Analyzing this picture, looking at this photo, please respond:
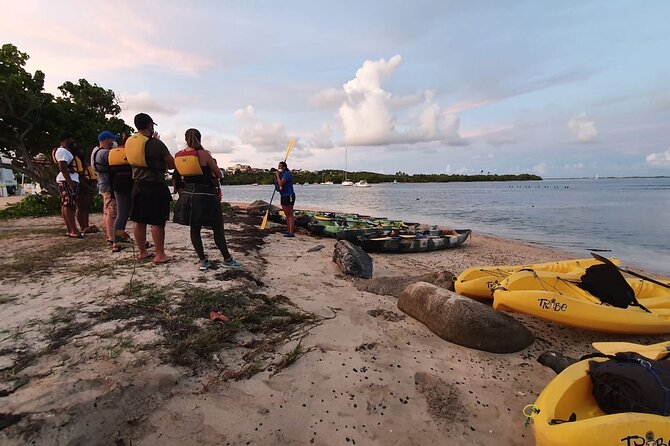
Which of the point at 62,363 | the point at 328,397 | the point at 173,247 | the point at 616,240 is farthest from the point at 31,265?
the point at 616,240

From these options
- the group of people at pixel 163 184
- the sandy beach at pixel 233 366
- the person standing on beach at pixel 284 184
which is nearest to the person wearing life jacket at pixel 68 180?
the group of people at pixel 163 184

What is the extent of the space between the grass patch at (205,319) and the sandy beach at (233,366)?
0.02m

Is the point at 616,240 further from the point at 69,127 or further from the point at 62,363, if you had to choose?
the point at 69,127

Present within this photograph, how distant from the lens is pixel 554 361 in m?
3.53

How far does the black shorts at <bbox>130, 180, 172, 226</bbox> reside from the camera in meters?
4.81

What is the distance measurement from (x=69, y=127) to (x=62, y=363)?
1207 centimetres

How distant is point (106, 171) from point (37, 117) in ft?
23.3

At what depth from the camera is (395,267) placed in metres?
8.08

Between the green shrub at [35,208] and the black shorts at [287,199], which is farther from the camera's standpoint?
the green shrub at [35,208]

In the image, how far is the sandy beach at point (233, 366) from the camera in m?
2.17

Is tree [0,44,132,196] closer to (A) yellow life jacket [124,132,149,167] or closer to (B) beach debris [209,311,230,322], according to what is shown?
Answer: (A) yellow life jacket [124,132,149,167]

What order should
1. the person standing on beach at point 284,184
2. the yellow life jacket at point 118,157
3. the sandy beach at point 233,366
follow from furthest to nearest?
the person standing on beach at point 284,184
the yellow life jacket at point 118,157
the sandy beach at point 233,366

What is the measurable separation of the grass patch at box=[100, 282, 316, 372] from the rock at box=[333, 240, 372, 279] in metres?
2.40

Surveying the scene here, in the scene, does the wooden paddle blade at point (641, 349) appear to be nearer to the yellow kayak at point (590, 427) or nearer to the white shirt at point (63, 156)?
the yellow kayak at point (590, 427)
